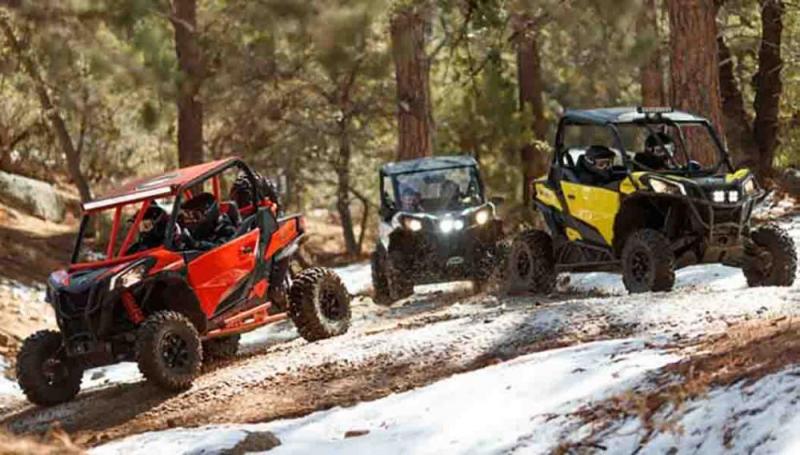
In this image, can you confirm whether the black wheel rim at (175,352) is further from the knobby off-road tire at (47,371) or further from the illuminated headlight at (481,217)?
the illuminated headlight at (481,217)

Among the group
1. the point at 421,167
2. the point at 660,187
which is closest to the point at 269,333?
the point at 421,167

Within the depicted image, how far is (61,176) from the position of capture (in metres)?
32.8

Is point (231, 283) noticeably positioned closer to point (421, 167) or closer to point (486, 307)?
point (486, 307)

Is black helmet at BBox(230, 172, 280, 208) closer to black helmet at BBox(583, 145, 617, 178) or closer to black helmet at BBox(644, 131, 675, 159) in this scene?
black helmet at BBox(583, 145, 617, 178)

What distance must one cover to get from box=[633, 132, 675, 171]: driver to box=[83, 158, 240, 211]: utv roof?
3776 millimetres

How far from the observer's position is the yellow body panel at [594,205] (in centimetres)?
1121

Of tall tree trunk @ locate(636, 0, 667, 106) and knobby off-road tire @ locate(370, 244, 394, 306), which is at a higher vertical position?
tall tree trunk @ locate(636, 0, 667, 106)

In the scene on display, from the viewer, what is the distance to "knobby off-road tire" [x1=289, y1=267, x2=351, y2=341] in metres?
10.5

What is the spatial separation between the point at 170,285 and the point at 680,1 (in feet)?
22.5

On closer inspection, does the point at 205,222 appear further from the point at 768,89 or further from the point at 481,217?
the point at 768,89

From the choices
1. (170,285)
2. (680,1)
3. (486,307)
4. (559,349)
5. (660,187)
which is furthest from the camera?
(680,1)

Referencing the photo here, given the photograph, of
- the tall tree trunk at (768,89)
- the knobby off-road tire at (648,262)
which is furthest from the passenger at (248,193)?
the tall tree trunk at (768,89)

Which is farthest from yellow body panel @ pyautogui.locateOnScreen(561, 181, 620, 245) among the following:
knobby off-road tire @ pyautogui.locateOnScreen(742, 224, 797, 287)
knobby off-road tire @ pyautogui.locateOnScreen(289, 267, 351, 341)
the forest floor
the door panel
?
the door panel

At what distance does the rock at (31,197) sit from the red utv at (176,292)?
16.2m
